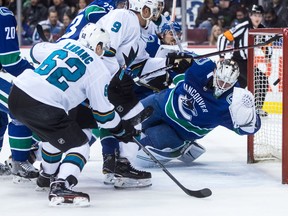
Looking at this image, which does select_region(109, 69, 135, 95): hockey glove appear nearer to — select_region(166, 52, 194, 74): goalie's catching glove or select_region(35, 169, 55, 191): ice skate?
select_region(166, 52, 194, 74): goalie's catching glove

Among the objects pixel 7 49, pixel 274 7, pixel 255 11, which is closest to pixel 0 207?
pixel 7 49

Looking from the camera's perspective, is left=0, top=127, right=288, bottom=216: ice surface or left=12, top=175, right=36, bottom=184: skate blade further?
left=12, top=175, right=36, bottom=184: skate blade

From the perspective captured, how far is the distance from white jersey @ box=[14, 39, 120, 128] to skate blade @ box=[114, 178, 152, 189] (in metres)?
0.49

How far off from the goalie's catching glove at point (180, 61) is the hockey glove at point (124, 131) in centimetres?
68

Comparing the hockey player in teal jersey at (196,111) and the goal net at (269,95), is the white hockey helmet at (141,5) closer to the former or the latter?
the hockey player in teal jersey at (196,111)

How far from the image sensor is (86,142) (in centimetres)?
373

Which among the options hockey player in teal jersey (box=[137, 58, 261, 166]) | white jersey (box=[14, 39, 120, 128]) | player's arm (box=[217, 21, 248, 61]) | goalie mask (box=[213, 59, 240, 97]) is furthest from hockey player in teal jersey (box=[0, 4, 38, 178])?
player's arm (box=[217, 21, 248, 61])

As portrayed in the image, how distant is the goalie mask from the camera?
4258 millimetres

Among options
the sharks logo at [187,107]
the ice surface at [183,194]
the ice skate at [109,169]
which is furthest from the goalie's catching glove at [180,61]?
the ice skate at [109,169]

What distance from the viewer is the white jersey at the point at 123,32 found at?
13.4 ft

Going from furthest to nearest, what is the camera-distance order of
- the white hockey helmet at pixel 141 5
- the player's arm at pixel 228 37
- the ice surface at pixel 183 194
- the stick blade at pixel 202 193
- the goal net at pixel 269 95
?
the player's arm at pixel 228 37 → the white hockey helmet at pixel 141 5 → the goal net at pixel 269 95 → the stick blade at pixel 202 193 → the ice surface at pixel 183 194

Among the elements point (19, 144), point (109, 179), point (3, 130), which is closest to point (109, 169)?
point (109, 179)

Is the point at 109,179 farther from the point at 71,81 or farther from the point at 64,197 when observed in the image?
the point at 71,81

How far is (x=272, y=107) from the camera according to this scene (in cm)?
589
